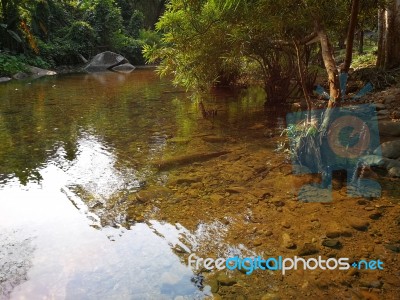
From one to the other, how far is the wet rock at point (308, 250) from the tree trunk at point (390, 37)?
7238mm

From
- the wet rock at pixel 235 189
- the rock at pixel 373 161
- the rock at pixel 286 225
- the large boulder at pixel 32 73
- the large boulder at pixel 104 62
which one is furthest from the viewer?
the large boulder at pixel 104 62

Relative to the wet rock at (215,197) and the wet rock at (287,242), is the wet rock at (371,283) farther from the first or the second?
the wet rock at (215,197)

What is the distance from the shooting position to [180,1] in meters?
5.41

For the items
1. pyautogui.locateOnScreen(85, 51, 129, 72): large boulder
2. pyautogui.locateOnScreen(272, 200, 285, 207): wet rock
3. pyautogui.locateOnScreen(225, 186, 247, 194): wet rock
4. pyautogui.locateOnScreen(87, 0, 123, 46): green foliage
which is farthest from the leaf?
pyautogui.locateOnScreen(272, 200, 285, 207): wet rock

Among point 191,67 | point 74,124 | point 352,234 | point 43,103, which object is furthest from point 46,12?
point 352,234

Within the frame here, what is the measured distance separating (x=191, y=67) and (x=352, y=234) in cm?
463

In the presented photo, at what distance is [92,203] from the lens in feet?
12.4

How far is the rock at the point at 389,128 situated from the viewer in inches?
202

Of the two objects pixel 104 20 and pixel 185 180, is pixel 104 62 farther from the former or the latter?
pixel 185 180

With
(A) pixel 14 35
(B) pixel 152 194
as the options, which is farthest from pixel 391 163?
(A) pixel 14 35

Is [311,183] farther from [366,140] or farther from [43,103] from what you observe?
[43,103]

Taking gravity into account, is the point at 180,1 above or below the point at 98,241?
above

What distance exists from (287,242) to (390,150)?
7.62 ft

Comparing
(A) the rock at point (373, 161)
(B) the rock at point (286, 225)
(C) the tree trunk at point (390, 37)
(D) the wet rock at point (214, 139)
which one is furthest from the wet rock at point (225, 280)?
(C) the tree trunk at point (390, 37)
